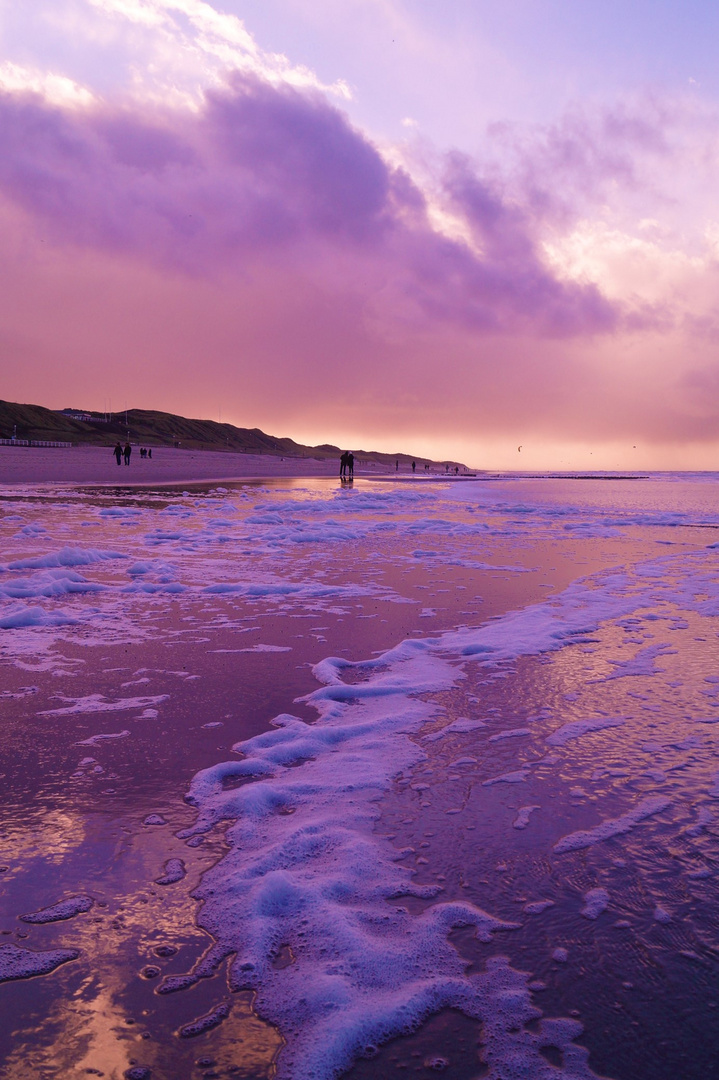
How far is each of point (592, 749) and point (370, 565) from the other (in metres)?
7.58

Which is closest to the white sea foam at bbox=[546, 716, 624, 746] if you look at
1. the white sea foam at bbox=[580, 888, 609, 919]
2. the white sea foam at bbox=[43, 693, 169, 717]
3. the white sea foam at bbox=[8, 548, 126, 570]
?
the white sea foam at bbox=[580, 888, 609, 919]

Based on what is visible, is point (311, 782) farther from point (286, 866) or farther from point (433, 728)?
point (433, 728)

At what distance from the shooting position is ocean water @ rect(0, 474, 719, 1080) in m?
2.05

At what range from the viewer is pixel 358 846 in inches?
121

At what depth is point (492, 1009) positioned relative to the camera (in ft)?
7.05

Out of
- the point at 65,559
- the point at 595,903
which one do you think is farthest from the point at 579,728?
the point at 65,559

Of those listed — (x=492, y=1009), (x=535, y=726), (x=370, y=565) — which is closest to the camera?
(x=492, y=1009)

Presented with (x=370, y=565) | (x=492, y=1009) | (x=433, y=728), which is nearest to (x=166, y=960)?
(x=492, y=1009)

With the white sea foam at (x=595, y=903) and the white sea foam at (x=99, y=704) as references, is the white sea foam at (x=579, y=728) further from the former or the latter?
the white sea foam at (x=99, y=704)

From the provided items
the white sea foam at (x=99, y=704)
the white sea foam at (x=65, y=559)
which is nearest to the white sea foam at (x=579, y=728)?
the white sea foam at (x=99, y=704)

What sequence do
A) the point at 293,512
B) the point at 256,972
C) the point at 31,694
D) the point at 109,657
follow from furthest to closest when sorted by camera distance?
1. the point at 293,512
2. the point at 109,657
3. the point at 31,694
4. the point at 256,972

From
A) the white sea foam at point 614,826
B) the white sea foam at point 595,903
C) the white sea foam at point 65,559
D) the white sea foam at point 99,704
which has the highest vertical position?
the white sea foam at point 65,559

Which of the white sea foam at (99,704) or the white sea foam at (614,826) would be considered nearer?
the white sea foam at (614,826)

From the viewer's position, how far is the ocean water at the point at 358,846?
2055mm
